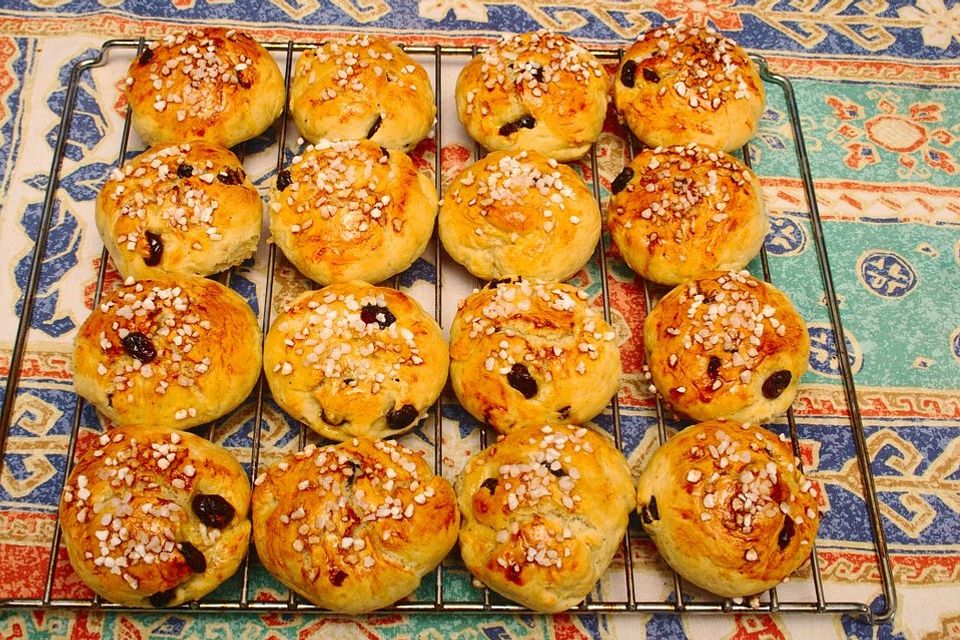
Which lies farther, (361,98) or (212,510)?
(361,98)

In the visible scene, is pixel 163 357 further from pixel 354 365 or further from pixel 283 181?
pixel 283 181

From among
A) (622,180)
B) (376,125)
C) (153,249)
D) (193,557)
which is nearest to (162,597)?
(193,557)

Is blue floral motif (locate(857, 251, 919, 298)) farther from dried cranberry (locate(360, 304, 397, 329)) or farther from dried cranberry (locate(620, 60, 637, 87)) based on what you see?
dried cranberry (locate(360, 304, 397, 329))

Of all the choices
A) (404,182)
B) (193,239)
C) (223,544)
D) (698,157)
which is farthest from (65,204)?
(698,157)

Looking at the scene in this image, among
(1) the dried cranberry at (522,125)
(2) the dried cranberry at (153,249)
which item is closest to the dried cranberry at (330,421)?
(2) the dried cranberry at (153,249)

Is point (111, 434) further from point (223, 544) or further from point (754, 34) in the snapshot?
point (754, 34)

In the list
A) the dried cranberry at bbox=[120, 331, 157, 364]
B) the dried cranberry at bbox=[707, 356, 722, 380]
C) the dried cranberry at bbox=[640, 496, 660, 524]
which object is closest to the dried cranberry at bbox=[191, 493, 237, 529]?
the dried cranberry at bbox=[120, 331, 157, 364]

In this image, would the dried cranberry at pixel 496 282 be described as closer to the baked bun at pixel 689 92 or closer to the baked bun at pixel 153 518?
the baked bun at pixel 689 92
